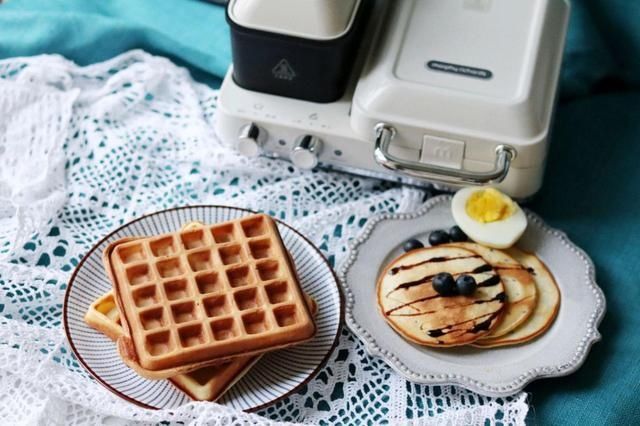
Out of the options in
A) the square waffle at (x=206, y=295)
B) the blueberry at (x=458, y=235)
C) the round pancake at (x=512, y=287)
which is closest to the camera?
the square waffle at (x=206, y=295)

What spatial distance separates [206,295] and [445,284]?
283 millimetres

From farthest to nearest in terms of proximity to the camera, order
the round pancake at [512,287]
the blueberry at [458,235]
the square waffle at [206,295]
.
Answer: the blueberry at [458,235], the round pancake at [512,287], the square waffle at [206,295]

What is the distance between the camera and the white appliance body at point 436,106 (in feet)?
3.87

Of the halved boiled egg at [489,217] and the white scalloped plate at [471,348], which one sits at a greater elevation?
the halved boiled egg at [489,217]

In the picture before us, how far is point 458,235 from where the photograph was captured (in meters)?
1.23

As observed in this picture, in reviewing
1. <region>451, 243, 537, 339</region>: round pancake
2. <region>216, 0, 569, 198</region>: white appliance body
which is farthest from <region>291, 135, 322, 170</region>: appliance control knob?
<region>451, 243, 537, 339</region>: round pancake

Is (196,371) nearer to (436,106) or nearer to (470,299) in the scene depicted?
(470,299)

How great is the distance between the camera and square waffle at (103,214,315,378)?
1023 mm

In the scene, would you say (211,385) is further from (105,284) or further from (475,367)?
(475,367)

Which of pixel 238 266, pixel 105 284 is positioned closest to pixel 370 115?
pixel 238 266

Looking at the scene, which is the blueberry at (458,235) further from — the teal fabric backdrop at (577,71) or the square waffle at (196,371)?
the square waffle at (196,371)

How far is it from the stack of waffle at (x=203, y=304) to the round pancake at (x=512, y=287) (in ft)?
0.78

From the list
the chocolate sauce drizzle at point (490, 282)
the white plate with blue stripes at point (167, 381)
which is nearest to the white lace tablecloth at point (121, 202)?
the white plate with blue stripes at point (167, 381)

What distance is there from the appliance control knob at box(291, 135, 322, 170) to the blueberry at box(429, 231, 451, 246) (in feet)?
0.63
